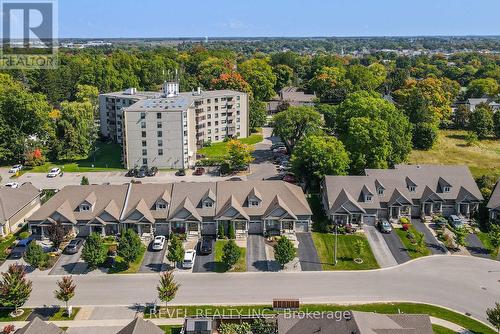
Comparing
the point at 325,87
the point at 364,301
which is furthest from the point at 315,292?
the point at 325,87

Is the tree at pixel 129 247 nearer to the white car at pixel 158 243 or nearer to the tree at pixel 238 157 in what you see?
the white car at pixel 158 243

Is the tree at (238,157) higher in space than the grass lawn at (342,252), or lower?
higher

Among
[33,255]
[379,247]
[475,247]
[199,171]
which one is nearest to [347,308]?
[379,247]

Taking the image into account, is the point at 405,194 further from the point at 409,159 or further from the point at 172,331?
the point at 172,331

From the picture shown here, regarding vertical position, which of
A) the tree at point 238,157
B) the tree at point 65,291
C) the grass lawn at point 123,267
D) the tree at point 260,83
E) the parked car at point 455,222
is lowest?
the grass lawn at point 123,267

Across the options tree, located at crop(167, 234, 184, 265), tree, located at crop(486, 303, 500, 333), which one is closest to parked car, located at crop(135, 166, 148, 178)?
tree, located at crop(167, 234, 184, 265)

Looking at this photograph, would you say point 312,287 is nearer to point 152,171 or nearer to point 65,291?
point 65,291

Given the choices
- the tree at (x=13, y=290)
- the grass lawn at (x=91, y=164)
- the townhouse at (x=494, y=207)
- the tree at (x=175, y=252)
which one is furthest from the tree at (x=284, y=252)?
the grass lawn at (x=91, y=164)
